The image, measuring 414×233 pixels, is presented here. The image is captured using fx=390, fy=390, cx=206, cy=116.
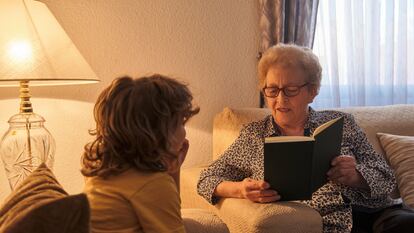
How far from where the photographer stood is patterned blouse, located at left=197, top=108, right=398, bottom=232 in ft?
4.68

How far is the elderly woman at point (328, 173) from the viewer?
1.40 metres

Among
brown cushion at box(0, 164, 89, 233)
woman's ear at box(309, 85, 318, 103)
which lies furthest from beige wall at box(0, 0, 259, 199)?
brown cushion at box(0, 164, 89, 233)

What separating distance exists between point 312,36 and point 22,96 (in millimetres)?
1603

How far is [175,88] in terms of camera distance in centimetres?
98

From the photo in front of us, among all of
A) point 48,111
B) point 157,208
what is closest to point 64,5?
point 48,111

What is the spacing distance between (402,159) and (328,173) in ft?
1.91

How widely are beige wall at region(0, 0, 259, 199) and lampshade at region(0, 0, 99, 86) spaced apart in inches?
16.9

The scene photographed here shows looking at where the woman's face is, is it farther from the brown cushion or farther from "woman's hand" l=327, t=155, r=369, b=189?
the brown cushion

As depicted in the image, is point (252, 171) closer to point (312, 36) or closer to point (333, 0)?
point (312, 36)

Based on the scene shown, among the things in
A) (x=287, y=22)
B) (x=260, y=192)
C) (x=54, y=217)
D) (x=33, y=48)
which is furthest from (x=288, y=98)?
(x=54, y=217)

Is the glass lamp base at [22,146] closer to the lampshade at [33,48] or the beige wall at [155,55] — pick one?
the lampshade at [33,48]

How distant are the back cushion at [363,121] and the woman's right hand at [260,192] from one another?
0.52 m

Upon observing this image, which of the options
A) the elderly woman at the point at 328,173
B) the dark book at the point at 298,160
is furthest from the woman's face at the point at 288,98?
the dark book at the point at 298,160

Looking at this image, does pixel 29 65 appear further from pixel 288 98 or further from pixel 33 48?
pixel 288 98
